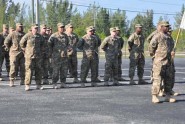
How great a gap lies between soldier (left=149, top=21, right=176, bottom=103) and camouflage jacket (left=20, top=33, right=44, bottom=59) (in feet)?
12.5

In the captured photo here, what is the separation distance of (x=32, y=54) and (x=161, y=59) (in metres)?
4.17

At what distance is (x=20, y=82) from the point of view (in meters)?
15.5

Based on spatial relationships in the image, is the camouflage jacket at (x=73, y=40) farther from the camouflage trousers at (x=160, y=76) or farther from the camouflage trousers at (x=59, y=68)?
the camouflage trousers at (x=160, y=76)

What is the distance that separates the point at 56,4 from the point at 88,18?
621 cm

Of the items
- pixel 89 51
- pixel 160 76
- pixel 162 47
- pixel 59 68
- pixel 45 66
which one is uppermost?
pixel 162 47

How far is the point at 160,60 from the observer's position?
36.8 ft

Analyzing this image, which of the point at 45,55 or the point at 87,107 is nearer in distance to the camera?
the point at 87,107

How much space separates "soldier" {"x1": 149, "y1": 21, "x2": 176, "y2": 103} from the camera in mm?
11164

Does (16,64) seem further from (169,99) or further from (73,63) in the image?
(169,99)

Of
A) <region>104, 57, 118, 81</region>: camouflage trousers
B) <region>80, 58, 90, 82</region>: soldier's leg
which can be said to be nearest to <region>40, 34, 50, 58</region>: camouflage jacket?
<region>80, 58, 90, 82</region>: soldier's leg

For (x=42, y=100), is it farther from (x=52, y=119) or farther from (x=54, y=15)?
(x=54, y=15)

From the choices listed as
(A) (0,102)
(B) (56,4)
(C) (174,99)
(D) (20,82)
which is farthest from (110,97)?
(B) (56,4)

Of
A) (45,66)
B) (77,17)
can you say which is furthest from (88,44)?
(77,17)

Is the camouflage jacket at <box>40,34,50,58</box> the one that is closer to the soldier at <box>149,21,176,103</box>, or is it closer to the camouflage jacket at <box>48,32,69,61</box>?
the camouflage jacket at <box>48,32,69,61</box>
